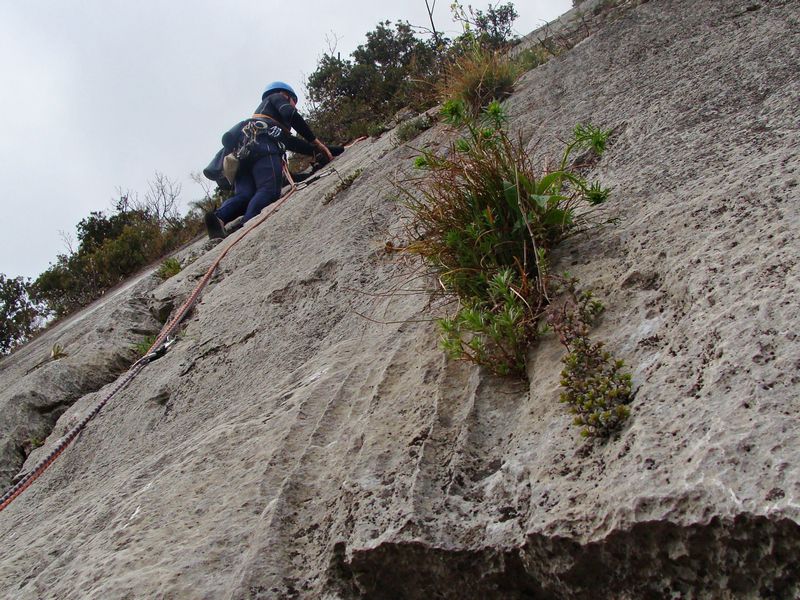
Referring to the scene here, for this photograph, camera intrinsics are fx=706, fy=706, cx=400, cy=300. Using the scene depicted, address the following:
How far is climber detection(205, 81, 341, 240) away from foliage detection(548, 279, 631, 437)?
246 inches

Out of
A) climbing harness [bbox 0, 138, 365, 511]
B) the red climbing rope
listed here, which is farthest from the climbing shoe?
the red climbing rope

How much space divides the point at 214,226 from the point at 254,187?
0.89 meters

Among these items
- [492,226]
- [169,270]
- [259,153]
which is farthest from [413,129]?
[492,226]

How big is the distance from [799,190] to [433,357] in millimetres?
1298

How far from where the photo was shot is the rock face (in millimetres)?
1447

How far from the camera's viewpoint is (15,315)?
12.7 meters

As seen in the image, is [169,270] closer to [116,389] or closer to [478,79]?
[116,389]

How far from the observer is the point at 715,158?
Result: 8.69 ft

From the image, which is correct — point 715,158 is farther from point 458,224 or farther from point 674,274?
point 458,224

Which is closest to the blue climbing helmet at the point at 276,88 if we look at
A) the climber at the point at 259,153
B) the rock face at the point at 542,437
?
the climber at the point at 259,153

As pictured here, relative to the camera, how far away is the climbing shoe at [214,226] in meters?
7.93

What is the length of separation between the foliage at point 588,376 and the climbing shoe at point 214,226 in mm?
6236

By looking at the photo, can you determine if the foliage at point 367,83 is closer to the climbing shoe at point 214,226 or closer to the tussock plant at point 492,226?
the climbing shoe at point 214,226

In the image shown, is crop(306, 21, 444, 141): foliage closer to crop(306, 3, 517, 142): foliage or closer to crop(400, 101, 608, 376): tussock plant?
crop(306, 3, 517, 142): foliage
